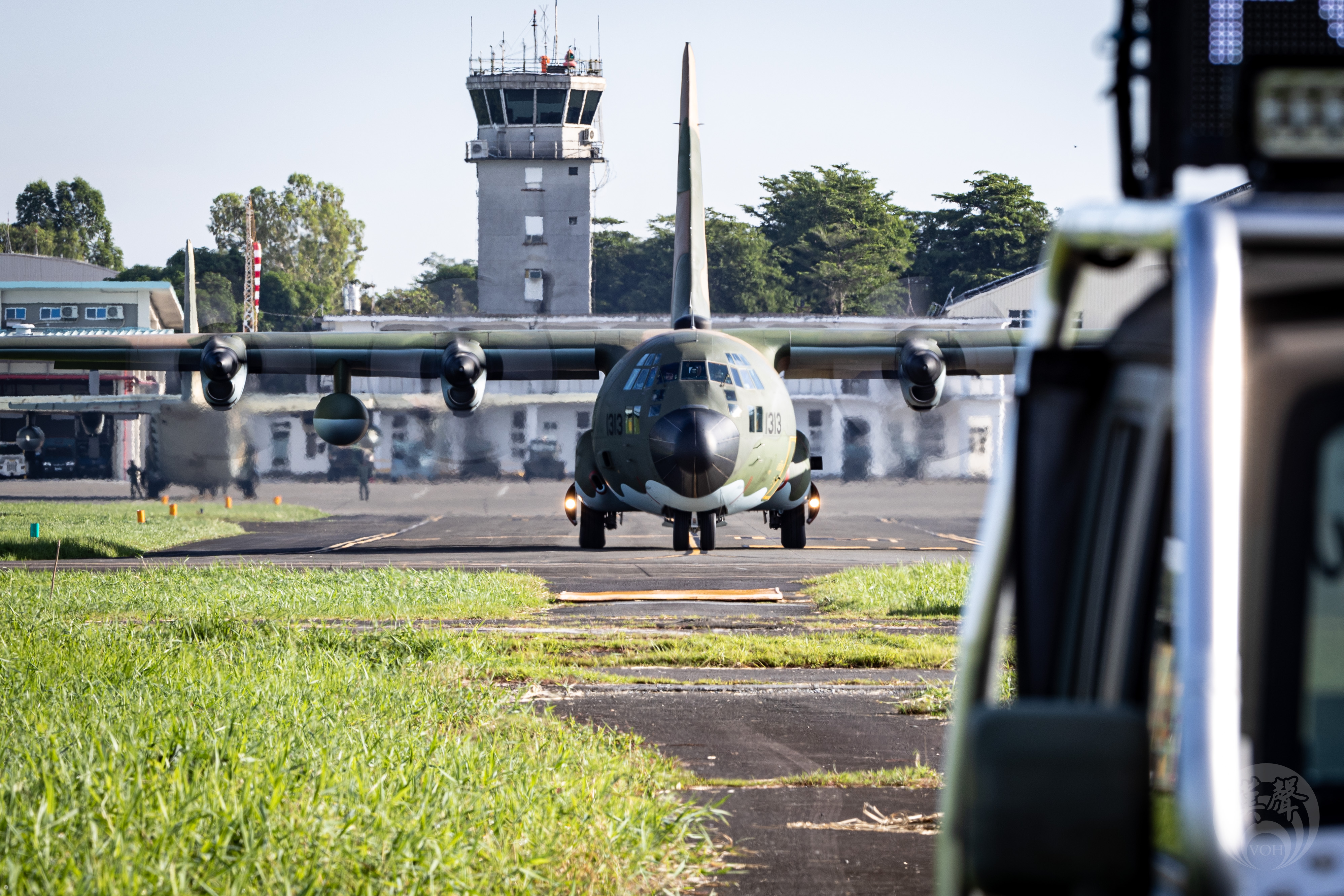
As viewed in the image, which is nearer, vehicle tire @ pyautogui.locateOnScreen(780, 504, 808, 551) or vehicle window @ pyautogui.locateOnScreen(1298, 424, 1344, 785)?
vehicle window @ pyautogui.locateOnScreen(1298, 424, 1344, 785)

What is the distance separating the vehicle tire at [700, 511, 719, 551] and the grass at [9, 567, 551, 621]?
2.58 meters

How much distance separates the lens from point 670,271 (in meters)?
84.8

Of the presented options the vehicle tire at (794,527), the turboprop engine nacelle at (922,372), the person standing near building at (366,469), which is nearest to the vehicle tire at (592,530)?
the vehicle tire at (794,527)

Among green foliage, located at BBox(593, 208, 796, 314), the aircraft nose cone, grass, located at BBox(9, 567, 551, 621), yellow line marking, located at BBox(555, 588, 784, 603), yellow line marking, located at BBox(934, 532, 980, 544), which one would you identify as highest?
green foliage, located at BBox(593, 208, 796, 314)

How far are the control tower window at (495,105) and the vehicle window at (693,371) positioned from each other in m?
46.4

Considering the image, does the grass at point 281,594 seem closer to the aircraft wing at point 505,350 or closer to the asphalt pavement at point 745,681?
the asphalt pavement at point 745,681

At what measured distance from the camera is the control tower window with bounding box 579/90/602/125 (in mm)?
62094

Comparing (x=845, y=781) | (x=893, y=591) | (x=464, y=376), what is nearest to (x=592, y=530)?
(x=464, y=376)

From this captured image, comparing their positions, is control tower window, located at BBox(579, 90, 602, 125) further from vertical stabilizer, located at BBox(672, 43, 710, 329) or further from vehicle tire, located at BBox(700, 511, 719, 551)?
vehicle tire, located at BBox(700, 511, 719, 551)

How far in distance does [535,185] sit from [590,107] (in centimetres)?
469

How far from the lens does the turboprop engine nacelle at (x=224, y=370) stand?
A: 955 inches

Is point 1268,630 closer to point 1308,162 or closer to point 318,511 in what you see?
point 1308,162

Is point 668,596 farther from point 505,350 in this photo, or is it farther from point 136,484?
point 136,484

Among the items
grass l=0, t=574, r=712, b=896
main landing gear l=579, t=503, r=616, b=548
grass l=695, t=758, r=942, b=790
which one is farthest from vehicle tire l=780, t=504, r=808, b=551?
grass l=695, t=758, r=942, b=790
